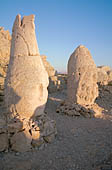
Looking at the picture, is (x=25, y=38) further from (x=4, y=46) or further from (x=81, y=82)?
(x=4, y=46)

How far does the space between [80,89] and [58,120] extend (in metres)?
2.04

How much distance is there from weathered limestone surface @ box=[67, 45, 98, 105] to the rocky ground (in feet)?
6.95

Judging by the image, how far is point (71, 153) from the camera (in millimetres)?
3639

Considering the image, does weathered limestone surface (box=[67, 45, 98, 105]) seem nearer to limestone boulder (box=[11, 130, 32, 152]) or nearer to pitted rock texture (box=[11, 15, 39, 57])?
pitted rock texture (box=[11, 15, 39, 57])

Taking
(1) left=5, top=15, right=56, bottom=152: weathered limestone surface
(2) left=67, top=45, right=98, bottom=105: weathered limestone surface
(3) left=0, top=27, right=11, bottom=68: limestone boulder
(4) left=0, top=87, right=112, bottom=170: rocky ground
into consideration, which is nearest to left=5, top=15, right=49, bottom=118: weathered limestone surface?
(1) left=5, top=15, right=56, bottom=152: weathered limestone surface

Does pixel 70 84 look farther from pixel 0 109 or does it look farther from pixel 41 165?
pixel 41 165

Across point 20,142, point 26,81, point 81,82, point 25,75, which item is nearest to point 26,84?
point 26,81

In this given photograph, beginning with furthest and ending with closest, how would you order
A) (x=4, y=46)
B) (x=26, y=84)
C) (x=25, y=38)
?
(x=4, y=46)
(x=25, y=38)
(x=26, y=84)

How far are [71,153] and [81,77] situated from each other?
4204mm

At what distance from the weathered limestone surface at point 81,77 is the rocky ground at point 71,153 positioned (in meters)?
2.12

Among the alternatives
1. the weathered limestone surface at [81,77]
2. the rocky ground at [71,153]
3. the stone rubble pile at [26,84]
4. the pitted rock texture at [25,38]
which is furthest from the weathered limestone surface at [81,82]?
the pitted rock texture at [25,38]

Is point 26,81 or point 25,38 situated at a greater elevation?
point 25,38

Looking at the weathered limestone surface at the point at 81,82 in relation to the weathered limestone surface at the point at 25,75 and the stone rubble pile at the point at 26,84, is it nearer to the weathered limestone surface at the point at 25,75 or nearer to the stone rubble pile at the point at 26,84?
the stone rubble pile at the point at 26,84

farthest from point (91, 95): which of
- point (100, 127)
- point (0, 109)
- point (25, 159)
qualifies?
point (25, 159)
